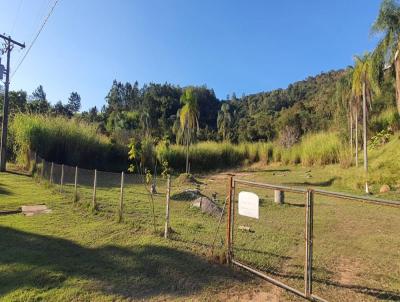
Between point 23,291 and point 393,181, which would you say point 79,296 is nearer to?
point 23,291

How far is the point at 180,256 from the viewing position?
18.6ft

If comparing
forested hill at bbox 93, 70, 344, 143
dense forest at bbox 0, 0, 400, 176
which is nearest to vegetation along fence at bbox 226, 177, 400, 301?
dense forest at bbox 0, 0, 400, 176

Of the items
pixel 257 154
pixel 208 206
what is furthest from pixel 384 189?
pixel 257 154

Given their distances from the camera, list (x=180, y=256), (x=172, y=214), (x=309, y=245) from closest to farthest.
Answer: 1. (x=309, y=245)
2. (x=180, y=256)
3. (x=172, y=214)

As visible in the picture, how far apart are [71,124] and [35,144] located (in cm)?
322

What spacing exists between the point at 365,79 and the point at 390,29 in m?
3.02

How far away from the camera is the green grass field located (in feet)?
15.0

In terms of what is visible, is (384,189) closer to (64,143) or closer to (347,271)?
(347,271)

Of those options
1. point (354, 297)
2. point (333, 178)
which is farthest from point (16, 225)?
point (333, 178)

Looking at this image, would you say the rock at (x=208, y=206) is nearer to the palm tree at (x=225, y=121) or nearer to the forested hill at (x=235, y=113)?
the forested hill at (x=235, y=113)

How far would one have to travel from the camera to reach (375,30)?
15859 millimetres

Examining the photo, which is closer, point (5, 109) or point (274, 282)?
point (274, 282)

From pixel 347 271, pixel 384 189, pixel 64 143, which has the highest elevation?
pixel 64 143

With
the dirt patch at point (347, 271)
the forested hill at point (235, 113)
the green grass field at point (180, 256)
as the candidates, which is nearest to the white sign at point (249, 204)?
the green grass field at point (180, 256)
